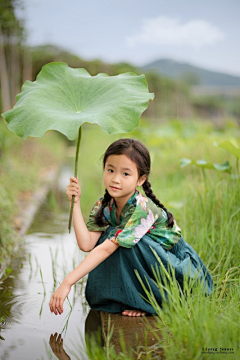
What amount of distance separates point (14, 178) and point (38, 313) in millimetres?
4176

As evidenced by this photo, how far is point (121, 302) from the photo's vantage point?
6.81ft

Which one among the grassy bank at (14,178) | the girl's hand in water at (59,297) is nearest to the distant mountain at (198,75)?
the grassy bank at (14,178)

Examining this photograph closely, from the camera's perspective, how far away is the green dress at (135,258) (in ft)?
6.70

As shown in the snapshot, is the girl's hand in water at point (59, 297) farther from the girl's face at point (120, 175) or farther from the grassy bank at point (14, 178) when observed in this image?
the grassy bank at point (14, 178)

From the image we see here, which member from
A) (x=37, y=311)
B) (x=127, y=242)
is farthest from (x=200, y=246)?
(x=37, y=311)

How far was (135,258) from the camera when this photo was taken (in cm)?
204

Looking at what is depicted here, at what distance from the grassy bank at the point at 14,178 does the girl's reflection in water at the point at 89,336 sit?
1.01m

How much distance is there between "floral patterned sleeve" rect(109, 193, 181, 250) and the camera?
78.8 inches

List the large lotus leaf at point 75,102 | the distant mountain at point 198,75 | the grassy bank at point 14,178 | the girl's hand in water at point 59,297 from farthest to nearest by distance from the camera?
the distant mountain at point 198,75
the grassy bank at point 14,178
the girl's hand in water at point 59,297
the large lotus leaf at point 75,102

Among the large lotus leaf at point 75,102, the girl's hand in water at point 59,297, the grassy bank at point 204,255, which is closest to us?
the grassy bank at point 204,255

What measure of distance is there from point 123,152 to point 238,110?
52.7m

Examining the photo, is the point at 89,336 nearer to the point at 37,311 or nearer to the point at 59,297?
the point at 59,297

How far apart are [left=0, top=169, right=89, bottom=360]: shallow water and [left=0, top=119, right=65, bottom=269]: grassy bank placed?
0.67 ft

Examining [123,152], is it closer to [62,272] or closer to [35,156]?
[62,272]
